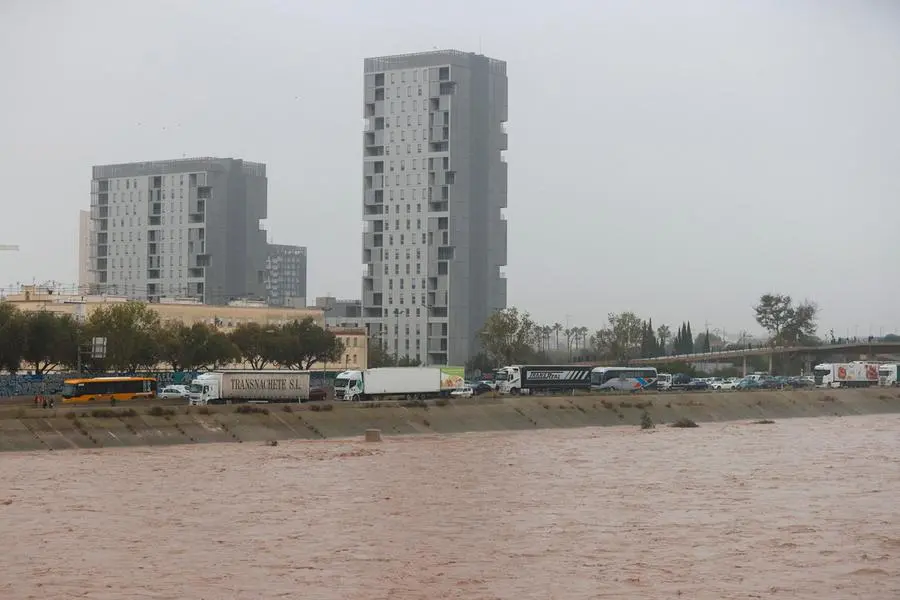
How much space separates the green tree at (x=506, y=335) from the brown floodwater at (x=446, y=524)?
292ft

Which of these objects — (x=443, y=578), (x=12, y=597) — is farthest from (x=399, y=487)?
(x=12, y=597)

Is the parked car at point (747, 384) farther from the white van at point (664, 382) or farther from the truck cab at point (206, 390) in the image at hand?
the truck cab at point (206, 390)

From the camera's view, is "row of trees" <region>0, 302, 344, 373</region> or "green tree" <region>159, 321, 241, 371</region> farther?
"green tree" <region>159, 321, 241, 371</region>

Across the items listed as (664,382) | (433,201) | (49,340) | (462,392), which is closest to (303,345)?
(462,392)

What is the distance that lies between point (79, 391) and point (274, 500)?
47218 mm

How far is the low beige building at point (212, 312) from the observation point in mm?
130250

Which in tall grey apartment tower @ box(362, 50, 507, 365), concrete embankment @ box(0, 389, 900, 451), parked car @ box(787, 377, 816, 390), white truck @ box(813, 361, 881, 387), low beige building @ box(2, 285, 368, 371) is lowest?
concrete embankment @ box(0, 389, 900, 451)

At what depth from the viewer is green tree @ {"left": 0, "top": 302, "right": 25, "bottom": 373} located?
97.8 meters

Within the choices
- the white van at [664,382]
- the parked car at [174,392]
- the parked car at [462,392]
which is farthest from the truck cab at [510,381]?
the parked car at [174,392]

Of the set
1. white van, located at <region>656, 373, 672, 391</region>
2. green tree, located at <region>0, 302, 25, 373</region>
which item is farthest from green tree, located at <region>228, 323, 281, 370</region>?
white van, located at <region>656, 373, 672, 391</region>

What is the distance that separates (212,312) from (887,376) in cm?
7367

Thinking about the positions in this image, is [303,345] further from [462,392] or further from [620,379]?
[620,379]

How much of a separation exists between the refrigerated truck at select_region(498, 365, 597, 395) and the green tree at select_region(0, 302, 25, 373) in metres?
38.1

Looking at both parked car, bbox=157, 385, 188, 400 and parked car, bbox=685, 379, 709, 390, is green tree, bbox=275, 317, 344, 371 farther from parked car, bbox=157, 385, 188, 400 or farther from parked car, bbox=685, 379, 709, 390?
parked car, bbox=685, 379, 709, 390
